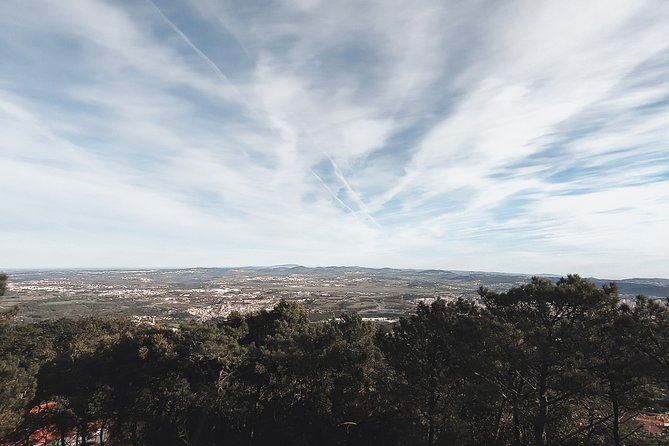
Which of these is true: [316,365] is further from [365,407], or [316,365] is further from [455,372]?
[455,372]

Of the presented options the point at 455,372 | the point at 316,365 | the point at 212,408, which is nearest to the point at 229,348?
the point at 212,408

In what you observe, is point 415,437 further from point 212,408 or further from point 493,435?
point 212,408

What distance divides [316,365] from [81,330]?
110ft

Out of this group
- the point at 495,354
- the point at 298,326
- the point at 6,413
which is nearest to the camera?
the point at 495,354

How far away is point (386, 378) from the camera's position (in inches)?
863

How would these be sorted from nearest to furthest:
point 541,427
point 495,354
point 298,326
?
point 541,427
point 495,354
point 298,326

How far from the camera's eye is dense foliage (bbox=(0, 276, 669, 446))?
50.7 feet

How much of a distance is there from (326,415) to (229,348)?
21.8 ft

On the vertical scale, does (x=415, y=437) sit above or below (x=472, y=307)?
below

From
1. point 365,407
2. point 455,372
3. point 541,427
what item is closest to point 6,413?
point 365,407

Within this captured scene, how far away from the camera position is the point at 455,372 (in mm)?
19281

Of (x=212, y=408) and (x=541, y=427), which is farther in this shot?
(x=212, y=408)

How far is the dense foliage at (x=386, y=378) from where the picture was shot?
15.5m

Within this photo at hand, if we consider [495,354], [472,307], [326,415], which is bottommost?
[326,415]
